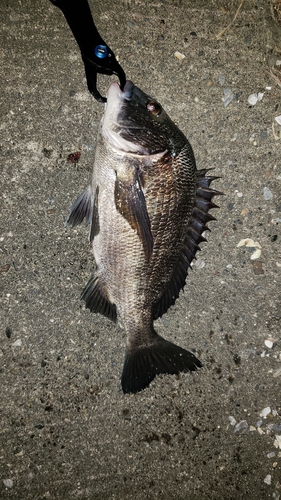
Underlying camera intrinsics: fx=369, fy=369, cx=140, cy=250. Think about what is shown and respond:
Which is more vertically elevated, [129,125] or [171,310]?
[129,125]

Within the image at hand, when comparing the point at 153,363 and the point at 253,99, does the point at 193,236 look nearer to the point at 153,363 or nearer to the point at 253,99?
the point at 153,363

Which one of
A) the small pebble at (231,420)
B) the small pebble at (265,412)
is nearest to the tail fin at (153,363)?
the small pebble at (231,420)

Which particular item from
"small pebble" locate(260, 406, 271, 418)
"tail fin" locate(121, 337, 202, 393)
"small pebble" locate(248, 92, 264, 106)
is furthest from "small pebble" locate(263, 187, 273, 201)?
"small pebble" locate(260, 406, 271, 418)

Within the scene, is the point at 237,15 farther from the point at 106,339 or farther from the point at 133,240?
the point at 106,339

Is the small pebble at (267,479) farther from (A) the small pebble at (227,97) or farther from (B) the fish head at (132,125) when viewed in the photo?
(A) the small pebble at (227,97)

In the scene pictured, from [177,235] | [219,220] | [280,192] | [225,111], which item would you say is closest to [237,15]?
[225,111]

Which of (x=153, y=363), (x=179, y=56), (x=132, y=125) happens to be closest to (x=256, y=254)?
→ (x=153, y=363)

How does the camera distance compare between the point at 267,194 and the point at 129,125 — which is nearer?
the point at 129,125
